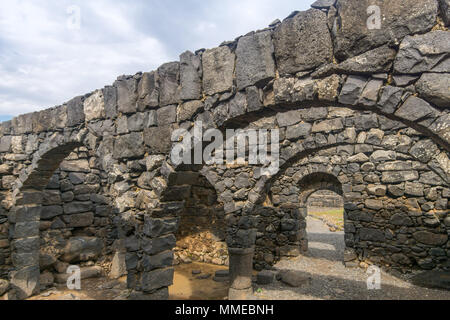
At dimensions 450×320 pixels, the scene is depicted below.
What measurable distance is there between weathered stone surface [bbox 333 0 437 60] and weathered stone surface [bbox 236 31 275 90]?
701 millimetres

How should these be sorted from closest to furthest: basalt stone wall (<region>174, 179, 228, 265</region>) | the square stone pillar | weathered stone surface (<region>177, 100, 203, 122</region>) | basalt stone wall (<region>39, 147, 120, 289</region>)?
weathered stone surface (<region>177, 100, 203, 122</region>) → the square stone pillar → basalt stone wall (<region>39, 147, 120, 289</region>) → basalt stone wall (<region>174, 179, 228, 265</region>)

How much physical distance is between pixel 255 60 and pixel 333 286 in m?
6.06

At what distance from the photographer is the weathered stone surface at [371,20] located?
224 cm

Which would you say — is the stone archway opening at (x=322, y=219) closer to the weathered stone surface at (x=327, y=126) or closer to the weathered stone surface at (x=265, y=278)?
the weathered stone surface at (x=265, y=278)

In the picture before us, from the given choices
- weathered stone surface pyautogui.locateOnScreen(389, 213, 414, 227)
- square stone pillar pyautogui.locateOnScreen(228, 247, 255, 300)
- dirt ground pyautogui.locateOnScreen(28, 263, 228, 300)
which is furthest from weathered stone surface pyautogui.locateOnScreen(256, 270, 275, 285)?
weathered stone surface pyautogui.locateOnScreen(389, 213, 414, 227)

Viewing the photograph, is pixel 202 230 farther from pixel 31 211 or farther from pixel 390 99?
pixel 390 99

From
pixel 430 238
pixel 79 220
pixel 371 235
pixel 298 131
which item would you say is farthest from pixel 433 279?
pixel 79 220

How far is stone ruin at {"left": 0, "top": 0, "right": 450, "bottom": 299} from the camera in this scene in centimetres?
243

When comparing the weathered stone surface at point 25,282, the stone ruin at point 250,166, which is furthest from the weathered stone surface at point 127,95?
the weathered stone surface at point 25,282

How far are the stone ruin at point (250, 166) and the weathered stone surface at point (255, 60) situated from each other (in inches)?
0.6

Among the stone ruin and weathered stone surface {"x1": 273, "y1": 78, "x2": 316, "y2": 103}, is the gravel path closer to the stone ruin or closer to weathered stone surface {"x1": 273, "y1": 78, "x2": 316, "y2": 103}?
the stone ruin

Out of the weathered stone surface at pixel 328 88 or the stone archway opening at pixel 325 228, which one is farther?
the stone archway opening at pixel 325 228

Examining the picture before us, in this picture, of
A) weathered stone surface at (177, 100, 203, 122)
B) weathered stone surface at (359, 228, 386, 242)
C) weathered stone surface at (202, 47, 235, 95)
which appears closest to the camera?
weathered stone surface at (202, 47, 235, 95)

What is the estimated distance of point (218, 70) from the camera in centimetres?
350
